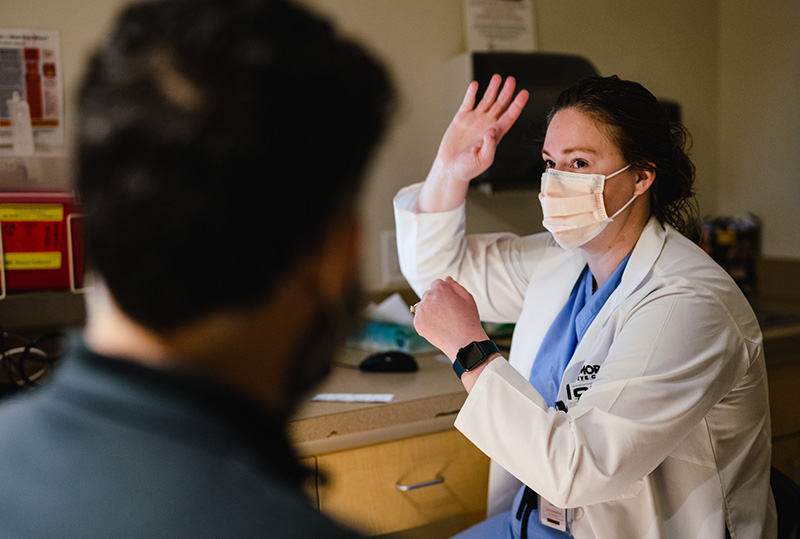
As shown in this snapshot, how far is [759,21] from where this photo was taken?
2602mm

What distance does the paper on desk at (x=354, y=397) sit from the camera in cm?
150

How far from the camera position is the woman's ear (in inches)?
48.9

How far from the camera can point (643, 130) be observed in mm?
1213

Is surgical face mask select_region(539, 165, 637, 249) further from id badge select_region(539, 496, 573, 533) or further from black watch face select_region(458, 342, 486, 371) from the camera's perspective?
id badge select_region(539, 496, 573, 533)

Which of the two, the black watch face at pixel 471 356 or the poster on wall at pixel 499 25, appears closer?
the black watch face at pixel 471 356

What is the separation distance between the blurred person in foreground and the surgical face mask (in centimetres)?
85

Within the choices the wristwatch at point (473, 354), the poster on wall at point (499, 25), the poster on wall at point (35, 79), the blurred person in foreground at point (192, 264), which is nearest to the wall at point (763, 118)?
the poster on wall at point (499, 25)

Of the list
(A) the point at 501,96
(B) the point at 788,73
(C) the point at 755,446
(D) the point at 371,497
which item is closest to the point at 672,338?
(C) the point at 755,446

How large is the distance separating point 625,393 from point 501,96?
67 centimetres

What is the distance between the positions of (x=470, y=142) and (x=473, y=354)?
552mm

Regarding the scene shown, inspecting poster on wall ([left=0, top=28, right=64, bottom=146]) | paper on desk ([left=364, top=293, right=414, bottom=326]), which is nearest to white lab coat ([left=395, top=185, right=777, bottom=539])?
paper on desk ([left=364, top=293, right=414, bottom=326])

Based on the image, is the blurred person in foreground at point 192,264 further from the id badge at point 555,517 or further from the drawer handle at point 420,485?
the drawer handle at point 420,485

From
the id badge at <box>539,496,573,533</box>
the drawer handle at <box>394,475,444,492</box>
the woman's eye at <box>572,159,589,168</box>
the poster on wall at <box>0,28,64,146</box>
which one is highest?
the poster on wall at <box>0,28,64,146</box>

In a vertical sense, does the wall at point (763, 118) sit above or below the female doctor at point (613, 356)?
above
